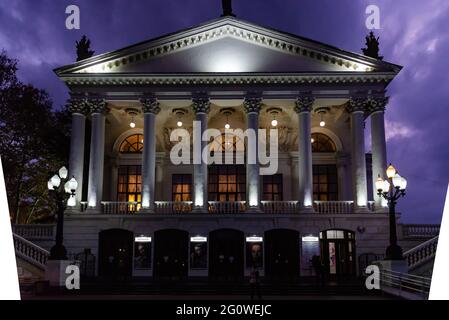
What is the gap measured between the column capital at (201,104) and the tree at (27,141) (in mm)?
14854

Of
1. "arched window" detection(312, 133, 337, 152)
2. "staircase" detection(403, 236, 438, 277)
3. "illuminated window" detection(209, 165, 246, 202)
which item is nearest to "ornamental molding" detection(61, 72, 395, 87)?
"arched window" detection(312, 133, 337, 152)

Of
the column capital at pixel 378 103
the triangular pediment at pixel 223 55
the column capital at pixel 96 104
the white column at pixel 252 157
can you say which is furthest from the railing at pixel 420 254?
the column capital at pixel 96 104

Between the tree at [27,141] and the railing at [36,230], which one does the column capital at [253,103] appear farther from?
the tree at [27,141]

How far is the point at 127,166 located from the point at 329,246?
1806 cm

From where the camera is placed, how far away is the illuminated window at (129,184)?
39844 millimetres

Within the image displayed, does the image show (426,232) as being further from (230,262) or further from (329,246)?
(230,262)

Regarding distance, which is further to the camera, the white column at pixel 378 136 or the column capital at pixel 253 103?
the column capital at pixel 253 103

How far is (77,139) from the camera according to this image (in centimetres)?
3494

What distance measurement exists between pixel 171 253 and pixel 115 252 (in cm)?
394

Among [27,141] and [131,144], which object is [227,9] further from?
[27,141]

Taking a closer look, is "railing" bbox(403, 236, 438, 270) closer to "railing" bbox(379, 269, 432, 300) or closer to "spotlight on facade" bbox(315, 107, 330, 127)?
"railing" bbox(379, 269, 432, 300)

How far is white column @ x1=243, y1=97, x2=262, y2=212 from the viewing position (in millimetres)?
33438

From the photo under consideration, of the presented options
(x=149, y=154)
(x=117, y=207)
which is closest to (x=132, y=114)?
(x=149, y=154)
